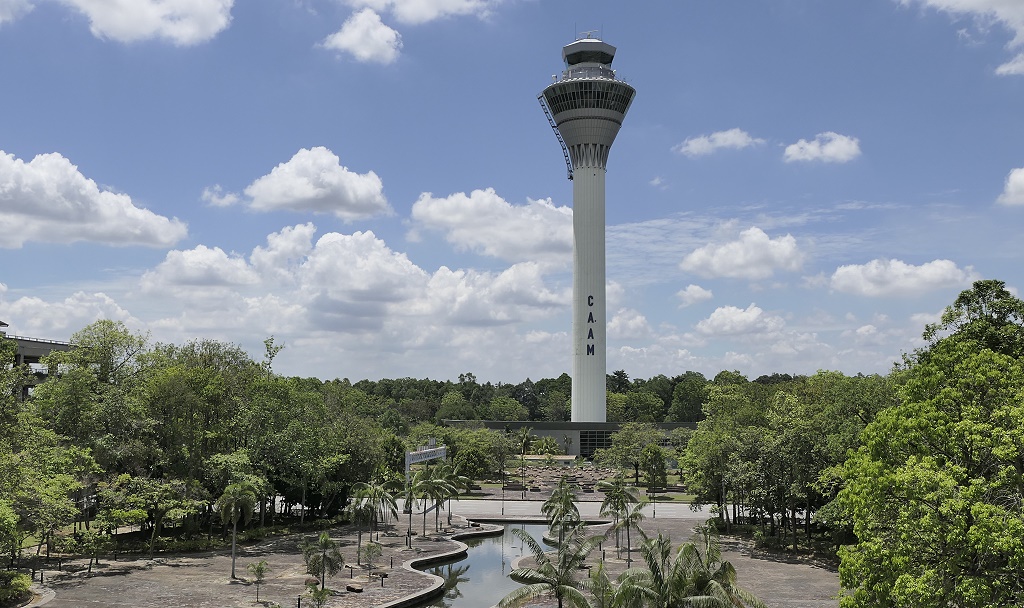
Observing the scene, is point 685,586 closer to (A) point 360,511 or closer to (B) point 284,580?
(B) point 284,580

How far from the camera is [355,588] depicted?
42594mm

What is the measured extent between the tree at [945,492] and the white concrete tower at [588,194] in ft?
340

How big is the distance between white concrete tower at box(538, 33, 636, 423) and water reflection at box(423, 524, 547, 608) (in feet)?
217

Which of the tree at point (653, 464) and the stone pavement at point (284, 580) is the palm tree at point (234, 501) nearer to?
the stone pavement at point (284, 580)

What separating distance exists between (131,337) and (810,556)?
181 ft

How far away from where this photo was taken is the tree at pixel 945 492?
20.0 meters

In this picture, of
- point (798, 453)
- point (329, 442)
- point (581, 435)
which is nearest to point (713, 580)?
point (798, 453)

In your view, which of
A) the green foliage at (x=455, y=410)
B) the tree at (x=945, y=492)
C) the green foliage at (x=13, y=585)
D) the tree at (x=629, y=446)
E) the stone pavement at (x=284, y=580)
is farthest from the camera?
the green foliage at (x=455, y=410)

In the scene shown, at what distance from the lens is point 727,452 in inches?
2362

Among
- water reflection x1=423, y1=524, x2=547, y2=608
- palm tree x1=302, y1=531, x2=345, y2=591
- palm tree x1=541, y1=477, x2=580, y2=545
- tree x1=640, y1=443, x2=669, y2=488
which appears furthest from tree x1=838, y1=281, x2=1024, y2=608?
tree x1=640, y1=443, x2=669, y2=488

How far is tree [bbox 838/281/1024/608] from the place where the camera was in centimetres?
2000

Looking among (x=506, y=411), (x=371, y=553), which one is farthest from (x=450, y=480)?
(x=506, y=411)

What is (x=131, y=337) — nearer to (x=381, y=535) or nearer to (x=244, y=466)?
(x=244, y=466)

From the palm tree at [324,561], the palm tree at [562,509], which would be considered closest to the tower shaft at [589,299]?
the palm tree at [562,509]
